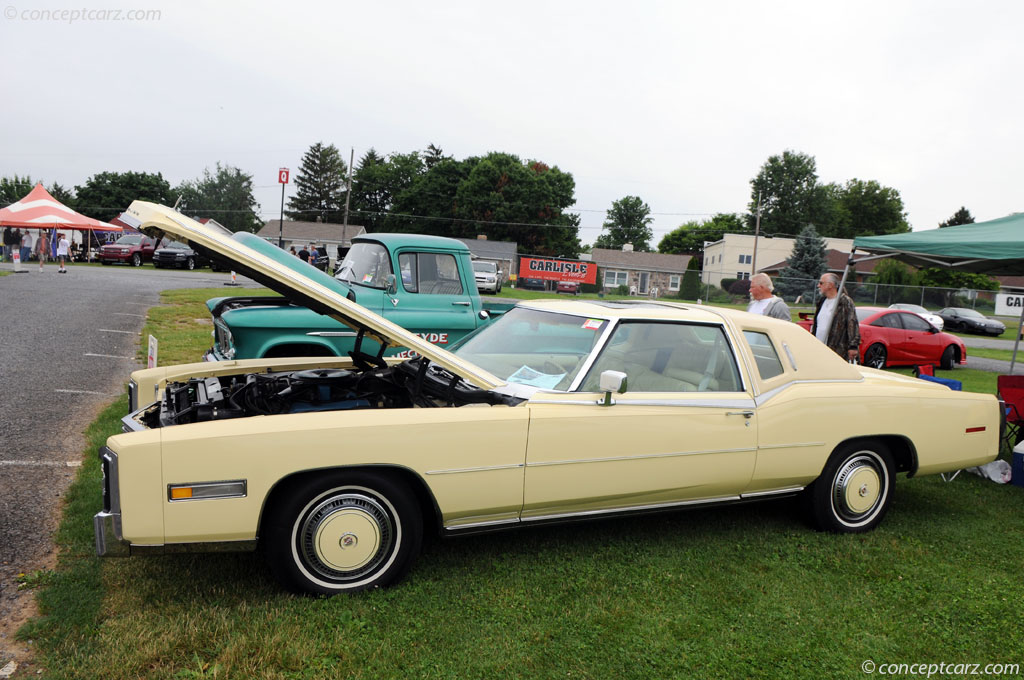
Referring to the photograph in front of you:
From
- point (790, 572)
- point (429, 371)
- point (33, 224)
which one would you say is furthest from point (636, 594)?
point (33, 224)

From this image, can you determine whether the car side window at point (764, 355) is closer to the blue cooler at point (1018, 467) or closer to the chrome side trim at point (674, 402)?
the chrome side trim at point (674, 402)

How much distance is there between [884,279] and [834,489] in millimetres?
39426

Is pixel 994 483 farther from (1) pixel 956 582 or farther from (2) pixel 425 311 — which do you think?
(2) pixel 425 311

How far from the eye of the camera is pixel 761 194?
82.6 m

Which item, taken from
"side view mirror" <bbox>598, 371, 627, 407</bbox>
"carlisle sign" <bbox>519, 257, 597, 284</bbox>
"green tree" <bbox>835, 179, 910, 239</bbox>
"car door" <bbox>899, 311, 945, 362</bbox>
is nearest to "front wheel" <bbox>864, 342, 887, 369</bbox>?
"car door" <bbox>899, 311, 945, 362</bbox>

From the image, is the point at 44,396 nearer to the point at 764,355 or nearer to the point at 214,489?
the point at 214,489

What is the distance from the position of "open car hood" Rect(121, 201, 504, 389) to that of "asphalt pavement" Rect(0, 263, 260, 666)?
5.96 feet

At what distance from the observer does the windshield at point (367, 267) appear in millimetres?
6976

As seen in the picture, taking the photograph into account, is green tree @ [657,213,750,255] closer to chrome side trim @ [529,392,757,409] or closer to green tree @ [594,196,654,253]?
green tree @ [594,196,654,253]

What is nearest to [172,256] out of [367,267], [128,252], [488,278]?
[128,252]

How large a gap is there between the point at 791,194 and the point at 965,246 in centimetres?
8144

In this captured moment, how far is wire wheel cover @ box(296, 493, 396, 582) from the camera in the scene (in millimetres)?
3078

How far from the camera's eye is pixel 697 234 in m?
93.8

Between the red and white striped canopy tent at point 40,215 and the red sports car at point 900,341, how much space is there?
2845 centimetres
